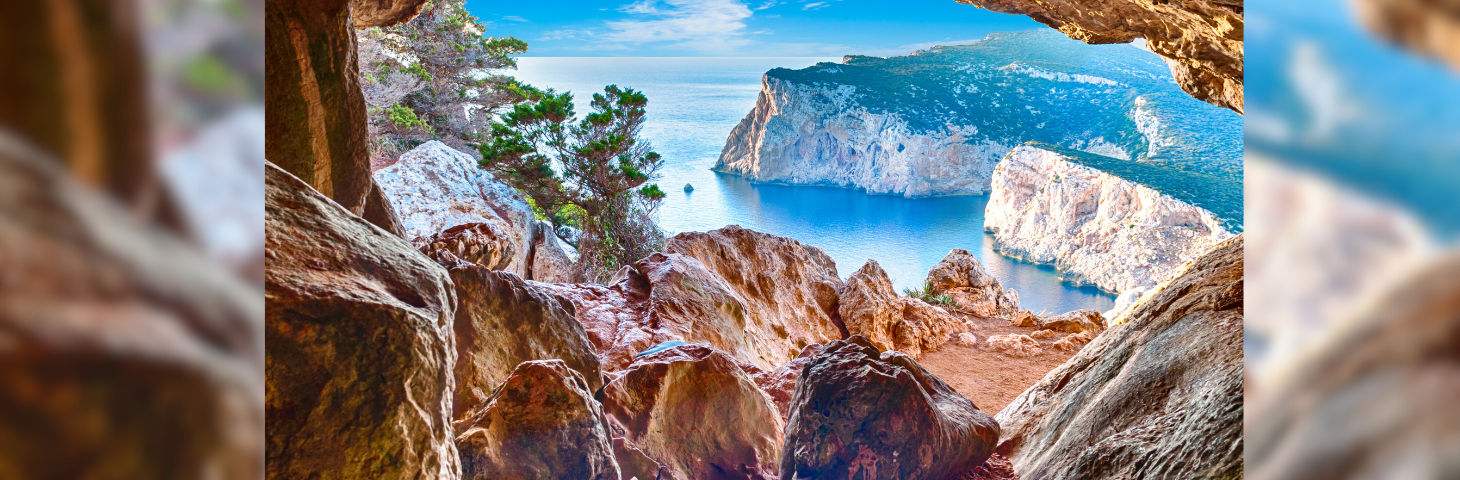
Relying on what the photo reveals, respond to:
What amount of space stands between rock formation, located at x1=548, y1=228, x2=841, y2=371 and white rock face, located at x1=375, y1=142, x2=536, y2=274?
8.62ft

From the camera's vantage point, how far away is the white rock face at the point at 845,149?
98.6 feet

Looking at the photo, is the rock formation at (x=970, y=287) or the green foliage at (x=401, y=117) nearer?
the rock formation at (x=970, y=287)

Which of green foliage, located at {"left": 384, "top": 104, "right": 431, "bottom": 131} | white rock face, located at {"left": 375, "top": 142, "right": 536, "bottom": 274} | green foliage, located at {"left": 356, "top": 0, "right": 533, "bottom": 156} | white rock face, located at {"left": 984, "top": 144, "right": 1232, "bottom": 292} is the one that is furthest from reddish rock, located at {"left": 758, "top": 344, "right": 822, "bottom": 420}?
white rock face, located at {"left": 984, "top": 144, "right": 1232, "bottom": 292}

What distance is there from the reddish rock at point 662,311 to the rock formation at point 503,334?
69cm

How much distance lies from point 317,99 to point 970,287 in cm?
966

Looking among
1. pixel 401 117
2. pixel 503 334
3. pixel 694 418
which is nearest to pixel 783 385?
pixel 694 418

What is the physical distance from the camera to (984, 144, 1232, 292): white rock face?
2053 cm

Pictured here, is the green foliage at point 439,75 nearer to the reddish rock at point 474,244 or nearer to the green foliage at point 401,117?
the green foliage at point 401,117

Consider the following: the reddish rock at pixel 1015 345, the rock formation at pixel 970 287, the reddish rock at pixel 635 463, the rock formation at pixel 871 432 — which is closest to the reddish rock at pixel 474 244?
the reddish rock at pixel 635 463

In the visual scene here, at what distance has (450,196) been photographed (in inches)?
345

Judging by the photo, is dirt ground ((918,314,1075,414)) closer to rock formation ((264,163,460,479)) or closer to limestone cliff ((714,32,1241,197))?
rock formation ((264,163,460,479))
